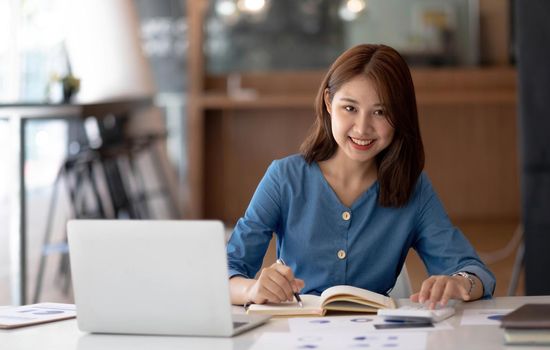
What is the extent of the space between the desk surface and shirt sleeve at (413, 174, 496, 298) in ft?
1.23

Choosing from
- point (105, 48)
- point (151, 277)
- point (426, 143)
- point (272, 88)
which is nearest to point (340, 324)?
point (151, 277)

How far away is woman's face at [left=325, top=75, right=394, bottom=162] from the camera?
219cm

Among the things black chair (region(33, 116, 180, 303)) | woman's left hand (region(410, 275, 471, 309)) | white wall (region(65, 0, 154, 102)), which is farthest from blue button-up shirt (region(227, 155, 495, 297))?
white wall (region(65, 0, 154, 102))

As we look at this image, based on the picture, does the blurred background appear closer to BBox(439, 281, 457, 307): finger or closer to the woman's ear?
the woman's ear

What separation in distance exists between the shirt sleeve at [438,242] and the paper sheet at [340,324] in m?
0.42

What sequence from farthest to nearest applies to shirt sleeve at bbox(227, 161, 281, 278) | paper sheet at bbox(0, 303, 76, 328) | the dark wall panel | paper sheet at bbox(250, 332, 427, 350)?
1. the dark wall panel
2. shirt sleeve at bbox(227, 161, 281, 278)
3. paper sheet at bbox(0, 303, 76, 328)
4. paper sheet at bbox(250, 332, 427, 350)

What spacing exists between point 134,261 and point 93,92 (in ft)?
19.2

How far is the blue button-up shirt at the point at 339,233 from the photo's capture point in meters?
2.30

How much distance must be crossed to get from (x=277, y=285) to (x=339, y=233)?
1.27 feet

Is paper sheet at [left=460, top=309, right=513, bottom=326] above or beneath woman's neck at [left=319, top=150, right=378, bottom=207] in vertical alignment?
beneath

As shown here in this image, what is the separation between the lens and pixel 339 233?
91.1 inches

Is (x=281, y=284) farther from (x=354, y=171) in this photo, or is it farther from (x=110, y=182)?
(x=110, y=182)

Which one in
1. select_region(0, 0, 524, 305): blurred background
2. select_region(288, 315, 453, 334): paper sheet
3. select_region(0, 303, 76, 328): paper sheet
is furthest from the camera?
select_region(0, 0, 524, 305): blurred background

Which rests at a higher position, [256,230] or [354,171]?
[354,171]
